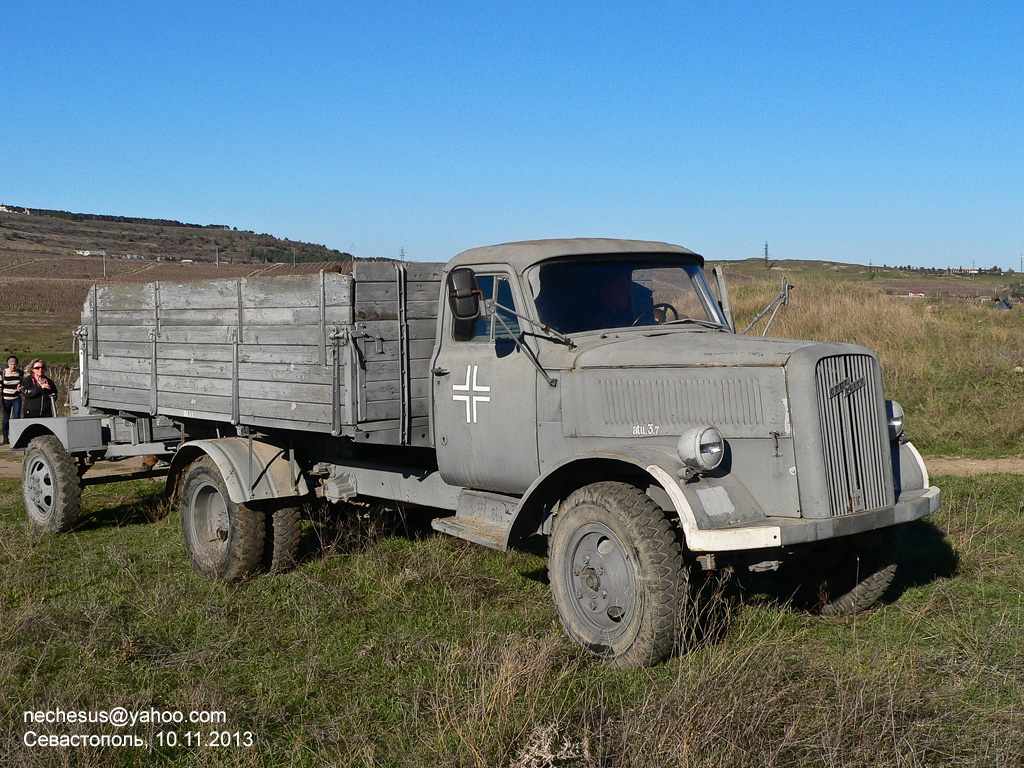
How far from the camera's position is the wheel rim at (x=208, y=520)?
265 inches

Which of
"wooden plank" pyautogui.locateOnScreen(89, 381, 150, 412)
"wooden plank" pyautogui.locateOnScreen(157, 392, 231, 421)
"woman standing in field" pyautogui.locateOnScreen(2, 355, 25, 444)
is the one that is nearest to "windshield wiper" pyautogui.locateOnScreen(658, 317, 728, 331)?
"wooden plank" pyautogui.locateOnScreen(157, 392, 231, 421)

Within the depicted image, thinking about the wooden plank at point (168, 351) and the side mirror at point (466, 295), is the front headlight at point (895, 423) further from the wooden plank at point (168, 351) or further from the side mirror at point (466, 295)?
the wooden plank at point (168, 351)

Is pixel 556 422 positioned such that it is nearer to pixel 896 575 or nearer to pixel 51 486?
pixel 896 575

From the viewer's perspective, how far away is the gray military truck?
447cm

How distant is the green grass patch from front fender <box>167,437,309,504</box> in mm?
607

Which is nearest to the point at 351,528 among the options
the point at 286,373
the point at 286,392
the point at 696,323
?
the point at 286,392

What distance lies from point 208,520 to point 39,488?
2663 millimetres

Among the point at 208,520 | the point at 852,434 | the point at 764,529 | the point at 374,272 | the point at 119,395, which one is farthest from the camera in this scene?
the point at 119,395

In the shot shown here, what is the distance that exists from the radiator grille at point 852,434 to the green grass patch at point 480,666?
0.79 m

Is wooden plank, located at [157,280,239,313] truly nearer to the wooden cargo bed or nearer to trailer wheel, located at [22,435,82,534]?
the wooden cargo bed

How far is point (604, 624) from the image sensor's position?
479 centimetres

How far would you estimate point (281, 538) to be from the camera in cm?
664

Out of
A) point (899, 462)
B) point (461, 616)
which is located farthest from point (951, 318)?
point (461, 616)

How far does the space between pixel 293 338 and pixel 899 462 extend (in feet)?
12.2
